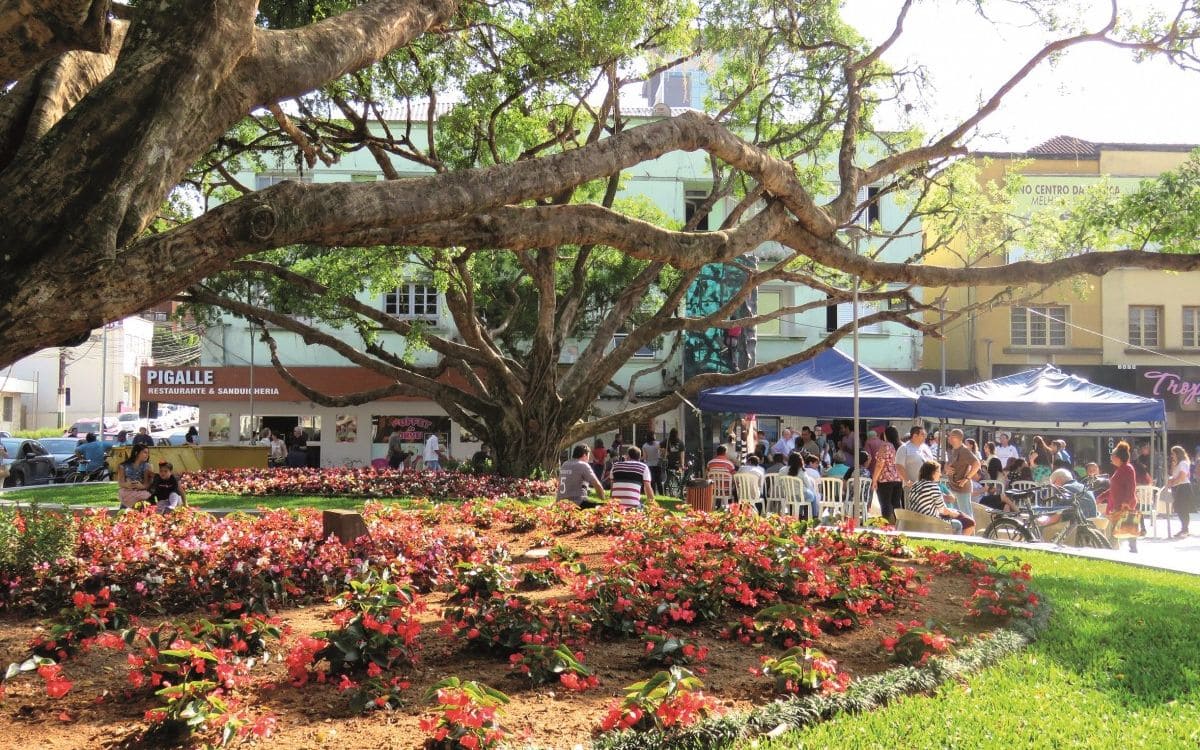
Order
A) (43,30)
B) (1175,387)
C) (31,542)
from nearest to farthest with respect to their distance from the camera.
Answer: (43,30), (31,542), (1175,387)

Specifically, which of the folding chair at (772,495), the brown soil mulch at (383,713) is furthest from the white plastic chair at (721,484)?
the brown soil mulch at (383,713)

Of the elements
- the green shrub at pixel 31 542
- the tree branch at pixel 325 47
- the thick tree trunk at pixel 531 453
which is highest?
the tree branch at pixel 325 47

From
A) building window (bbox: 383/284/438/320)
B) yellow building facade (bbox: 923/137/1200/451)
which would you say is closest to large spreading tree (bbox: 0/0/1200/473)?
building window (bbox: 383/284/438/320)

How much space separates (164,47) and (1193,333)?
34.9 meters

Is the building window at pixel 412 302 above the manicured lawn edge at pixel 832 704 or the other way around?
above

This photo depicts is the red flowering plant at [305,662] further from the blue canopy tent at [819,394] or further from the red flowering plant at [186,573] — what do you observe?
the blue canopy tent at [819,394]

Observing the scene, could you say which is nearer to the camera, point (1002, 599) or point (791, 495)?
point (1002, 599)

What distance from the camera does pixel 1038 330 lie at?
32.7m

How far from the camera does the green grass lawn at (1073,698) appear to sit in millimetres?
4438

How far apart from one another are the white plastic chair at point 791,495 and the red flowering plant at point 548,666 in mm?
8922

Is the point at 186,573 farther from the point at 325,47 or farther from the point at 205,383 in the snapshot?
the point at 205,383

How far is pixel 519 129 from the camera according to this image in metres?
16.0

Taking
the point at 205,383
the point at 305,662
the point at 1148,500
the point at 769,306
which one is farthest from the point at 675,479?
the point at 305,662

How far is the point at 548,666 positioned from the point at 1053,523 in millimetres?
10721
